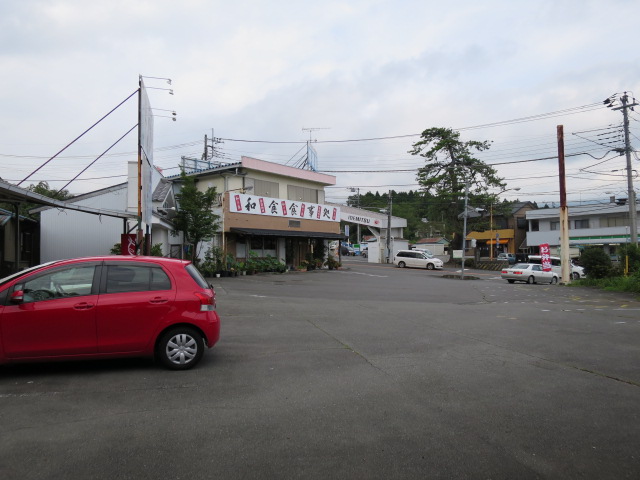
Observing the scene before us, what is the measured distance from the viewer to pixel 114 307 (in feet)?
19.1

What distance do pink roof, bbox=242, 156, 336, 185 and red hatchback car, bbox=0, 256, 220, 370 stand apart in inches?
909

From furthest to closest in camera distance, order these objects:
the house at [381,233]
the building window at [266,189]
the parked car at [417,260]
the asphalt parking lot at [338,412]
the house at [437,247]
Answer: the house at [437,247], the house at [381,233], the parked car at [417,260], the building window at [266,189], the asphalt parking lot at [338,412]

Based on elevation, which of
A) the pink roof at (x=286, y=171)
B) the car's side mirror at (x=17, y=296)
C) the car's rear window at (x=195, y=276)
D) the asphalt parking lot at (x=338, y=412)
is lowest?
the asphalt parking lot at (x=338, y=412)

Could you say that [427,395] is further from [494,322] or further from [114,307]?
[494,322]

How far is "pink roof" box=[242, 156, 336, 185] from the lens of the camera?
28969 millimetres

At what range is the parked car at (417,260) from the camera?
4366cm

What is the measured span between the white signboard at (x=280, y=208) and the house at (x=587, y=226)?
30.8m

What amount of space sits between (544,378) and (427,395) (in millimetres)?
1873

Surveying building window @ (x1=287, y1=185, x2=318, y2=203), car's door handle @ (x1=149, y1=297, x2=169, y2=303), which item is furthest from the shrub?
car's door handle @ (x1=149, y1=297, x2=169, y2=303)

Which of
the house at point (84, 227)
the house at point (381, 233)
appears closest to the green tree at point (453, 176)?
the house at point (381, 233)

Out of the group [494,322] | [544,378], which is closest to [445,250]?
[494,322]

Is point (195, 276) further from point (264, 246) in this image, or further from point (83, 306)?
point (264, 246)

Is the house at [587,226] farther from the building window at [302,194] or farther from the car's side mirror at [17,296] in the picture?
the car's side mirror at [17,296]

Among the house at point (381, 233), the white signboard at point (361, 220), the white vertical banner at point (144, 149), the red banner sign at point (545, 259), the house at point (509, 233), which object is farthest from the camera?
the house at point (509, 233)
